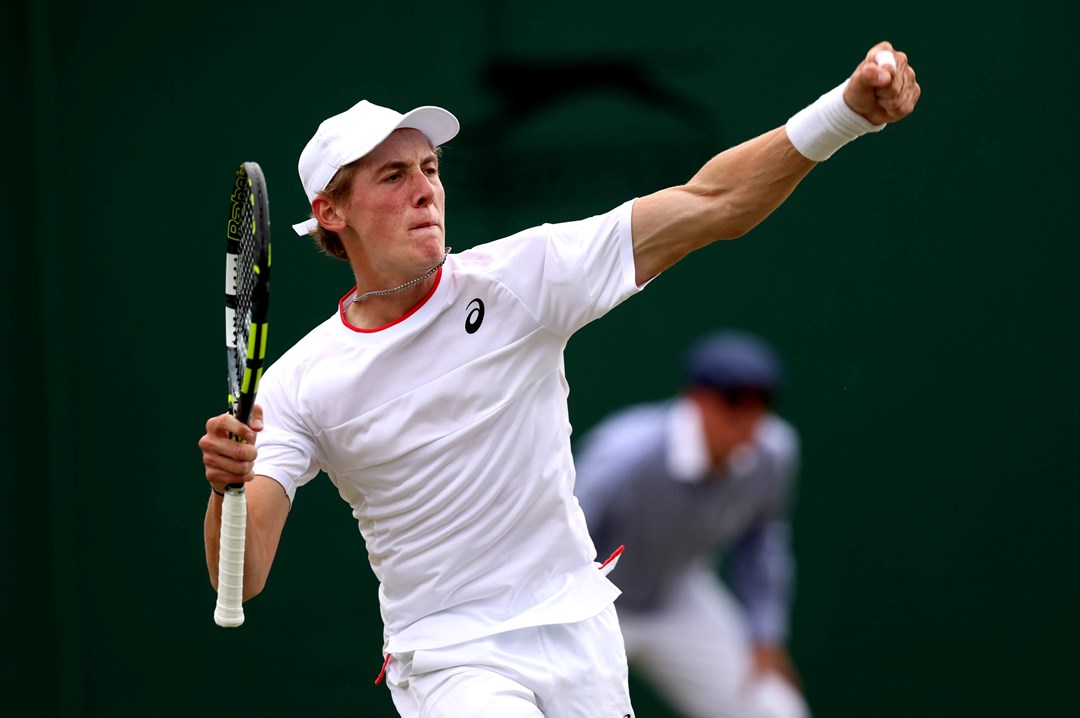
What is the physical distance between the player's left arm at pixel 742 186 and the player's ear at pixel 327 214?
64 cm

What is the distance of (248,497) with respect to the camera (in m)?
2.95

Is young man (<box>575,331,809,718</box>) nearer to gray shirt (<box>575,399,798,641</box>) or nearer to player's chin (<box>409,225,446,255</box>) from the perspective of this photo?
gray shirt (<box>575,399,798,641</box>)

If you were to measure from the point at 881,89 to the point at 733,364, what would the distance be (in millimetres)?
1608

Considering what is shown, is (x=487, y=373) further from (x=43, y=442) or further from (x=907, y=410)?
(x=43, y=442)

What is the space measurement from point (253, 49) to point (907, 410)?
8.01 feet

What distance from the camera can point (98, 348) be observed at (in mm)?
5535

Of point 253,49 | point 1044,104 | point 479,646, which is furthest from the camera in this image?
point 253,49

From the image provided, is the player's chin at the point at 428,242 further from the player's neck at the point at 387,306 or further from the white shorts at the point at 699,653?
the white shorts at the point at 699,653

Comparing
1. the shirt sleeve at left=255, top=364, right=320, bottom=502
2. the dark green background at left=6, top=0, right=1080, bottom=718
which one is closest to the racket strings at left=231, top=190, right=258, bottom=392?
the shirt sleeve at left=255, top=364, right=320, bottom=502

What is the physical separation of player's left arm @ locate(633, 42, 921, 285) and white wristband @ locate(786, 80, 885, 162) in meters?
0.01

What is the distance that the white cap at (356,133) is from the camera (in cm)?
301

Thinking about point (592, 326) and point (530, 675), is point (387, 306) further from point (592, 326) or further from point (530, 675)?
point (592, 326)

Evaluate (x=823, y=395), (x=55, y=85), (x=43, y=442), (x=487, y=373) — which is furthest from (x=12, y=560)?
(x=487, y=373)

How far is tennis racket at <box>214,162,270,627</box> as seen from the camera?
2656 millimetres
